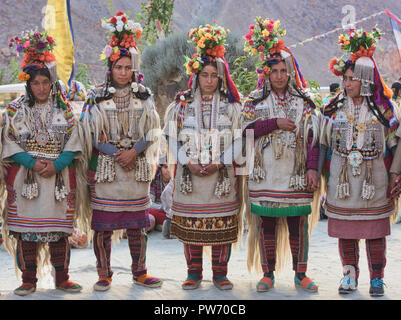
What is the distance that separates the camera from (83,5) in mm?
30406

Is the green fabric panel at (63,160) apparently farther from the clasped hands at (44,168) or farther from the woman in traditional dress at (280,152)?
the woman in traditional dress at (280,152)

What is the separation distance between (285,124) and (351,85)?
606 mm

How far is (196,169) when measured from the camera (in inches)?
190

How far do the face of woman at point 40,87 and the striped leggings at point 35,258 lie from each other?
1.18m

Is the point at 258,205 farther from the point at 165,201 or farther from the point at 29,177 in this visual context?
the point at 165,201

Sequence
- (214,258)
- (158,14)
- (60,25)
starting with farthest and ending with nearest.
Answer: (158,14), (60,25), (214,258)

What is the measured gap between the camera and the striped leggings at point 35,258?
475 centimetres

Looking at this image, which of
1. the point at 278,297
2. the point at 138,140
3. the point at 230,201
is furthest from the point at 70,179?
the point at 278,297

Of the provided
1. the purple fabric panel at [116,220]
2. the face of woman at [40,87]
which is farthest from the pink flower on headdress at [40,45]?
the purple fabric panel at [116,220]

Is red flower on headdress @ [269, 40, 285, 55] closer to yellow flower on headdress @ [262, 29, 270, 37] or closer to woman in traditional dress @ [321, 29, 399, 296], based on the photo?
yellow flower on headdress @ [262, 29, 270, 37]

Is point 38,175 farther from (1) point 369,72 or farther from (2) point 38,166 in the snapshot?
(1) point 369,72

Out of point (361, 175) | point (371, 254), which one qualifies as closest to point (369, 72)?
point (361, 175)

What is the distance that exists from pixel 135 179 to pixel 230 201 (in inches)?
32.3

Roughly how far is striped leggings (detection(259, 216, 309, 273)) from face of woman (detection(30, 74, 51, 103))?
81.7 inches
